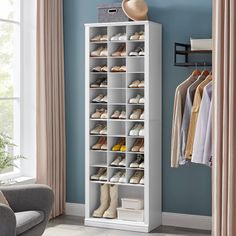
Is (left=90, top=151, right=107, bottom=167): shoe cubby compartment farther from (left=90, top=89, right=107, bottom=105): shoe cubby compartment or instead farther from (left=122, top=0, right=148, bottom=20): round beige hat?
(left=122, top=0, right=148, bottom=20): round beige hat

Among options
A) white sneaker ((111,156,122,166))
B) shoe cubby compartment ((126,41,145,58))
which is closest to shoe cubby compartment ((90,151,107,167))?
white sneaker ((111,156,122,166))

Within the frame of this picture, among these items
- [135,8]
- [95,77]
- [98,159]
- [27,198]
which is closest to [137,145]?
[98,159]

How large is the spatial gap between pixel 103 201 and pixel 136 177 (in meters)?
0.49

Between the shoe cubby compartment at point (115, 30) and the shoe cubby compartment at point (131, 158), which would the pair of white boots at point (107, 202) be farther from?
the shoe cubby compartment at point (115, 30)

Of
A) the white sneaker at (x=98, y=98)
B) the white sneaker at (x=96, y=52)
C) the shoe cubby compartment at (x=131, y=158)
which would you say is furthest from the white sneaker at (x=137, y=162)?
the white sneaker at (x=96, y=52)

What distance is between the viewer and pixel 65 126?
20.0 ft

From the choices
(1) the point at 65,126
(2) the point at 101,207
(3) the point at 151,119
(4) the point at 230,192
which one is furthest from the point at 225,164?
(1) the point at 65,126

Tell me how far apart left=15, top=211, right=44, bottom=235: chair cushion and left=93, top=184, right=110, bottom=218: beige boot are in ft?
4.57

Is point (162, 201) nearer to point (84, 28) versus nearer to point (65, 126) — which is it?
point (65, 126)

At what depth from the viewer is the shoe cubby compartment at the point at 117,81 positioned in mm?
5571

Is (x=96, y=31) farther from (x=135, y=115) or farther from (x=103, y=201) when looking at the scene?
(x=103, y=201)

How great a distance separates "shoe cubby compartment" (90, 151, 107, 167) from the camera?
5691 mm

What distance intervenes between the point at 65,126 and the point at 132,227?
1363 millimetres

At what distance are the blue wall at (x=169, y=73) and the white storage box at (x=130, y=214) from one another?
32 cm
